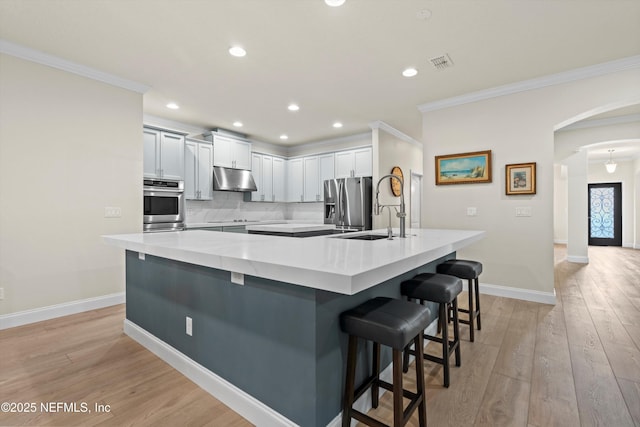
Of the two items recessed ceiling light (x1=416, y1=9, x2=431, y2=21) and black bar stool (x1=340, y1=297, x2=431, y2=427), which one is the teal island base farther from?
recessed ceiling light (x1=416, y1=9, x2=431, y2=21)

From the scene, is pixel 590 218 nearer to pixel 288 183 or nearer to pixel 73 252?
pixel 288 183

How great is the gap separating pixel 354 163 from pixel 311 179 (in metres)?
1.08

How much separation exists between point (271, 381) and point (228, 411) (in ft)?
1.25

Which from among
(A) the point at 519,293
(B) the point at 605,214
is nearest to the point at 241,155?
(A) the point at 519,293

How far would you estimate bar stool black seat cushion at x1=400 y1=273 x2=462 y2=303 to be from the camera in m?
1.86

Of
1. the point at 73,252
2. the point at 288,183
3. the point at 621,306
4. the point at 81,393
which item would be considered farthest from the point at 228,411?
the point at 288,183

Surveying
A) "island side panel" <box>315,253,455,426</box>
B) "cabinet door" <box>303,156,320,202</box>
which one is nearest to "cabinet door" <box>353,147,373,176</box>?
"cabinet door" <box>303,156,320,202</box>

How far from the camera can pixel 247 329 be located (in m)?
1.57

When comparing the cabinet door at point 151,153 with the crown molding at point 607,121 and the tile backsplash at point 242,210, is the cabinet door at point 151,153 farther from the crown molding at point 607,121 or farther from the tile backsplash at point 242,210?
the crown molding at point 607,121

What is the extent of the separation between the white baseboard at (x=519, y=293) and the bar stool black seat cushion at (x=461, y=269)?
5.29 ft

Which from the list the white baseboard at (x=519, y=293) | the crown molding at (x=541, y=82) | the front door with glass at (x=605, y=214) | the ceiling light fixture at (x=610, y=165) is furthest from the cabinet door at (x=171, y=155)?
the front door with glass at (x=605, y=214)

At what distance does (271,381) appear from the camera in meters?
1.46

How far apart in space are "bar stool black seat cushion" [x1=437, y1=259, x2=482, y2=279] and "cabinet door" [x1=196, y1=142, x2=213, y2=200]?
4.12m

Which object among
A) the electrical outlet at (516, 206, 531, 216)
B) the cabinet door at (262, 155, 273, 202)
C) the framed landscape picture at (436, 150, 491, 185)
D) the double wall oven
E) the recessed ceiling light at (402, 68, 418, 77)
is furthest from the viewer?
the cabinet door at (262, 155, 273, 202)
